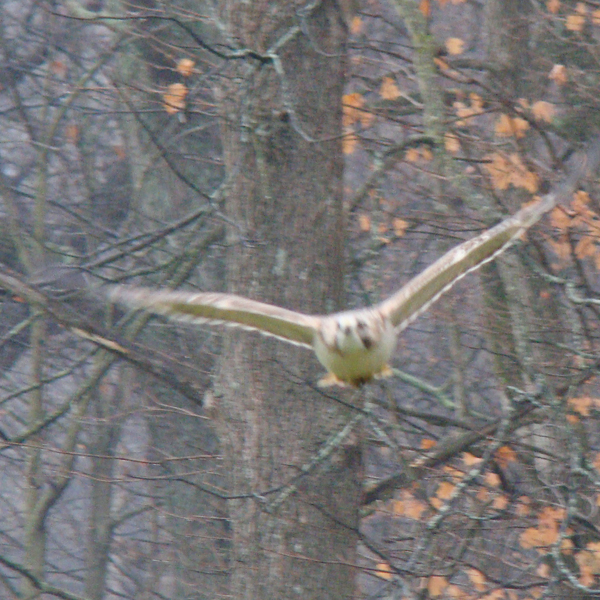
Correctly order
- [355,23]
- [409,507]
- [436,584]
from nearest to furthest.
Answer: [436,584]
[409,507]
[355,23]

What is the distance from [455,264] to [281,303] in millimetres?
1241

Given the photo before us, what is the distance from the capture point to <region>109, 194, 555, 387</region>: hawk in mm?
5215

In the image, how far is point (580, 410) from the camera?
6.53 metres

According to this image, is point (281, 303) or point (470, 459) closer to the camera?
point (281, 303)

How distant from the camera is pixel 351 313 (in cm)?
529

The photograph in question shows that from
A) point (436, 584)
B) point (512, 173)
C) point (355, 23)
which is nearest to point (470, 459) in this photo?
point (436, 584)

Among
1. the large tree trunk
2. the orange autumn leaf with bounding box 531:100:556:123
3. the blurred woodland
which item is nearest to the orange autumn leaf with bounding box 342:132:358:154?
the blurred woodland

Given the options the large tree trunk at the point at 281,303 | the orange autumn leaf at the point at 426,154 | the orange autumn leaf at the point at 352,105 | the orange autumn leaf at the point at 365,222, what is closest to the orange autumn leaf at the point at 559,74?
the orange autumn leaf at the point at 426,154

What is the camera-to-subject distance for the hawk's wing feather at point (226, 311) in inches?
211

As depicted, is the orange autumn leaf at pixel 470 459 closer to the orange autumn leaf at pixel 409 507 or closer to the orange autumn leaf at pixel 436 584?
the orange autumn leaf at pixel 409 507

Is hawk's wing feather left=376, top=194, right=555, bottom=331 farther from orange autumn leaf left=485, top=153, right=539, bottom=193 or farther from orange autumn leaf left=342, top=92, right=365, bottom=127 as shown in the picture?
orange autumn leaf left=342, top=92, right=365, bottom=127

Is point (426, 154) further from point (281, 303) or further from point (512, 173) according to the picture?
point (281, 303)

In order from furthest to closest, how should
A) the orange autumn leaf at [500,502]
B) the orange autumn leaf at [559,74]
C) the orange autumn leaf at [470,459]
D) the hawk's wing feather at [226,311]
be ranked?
the orange autumn leaf at [559,74] → the orange autumn leaf at [500,502] → the orange autumn leaf at [470,459] → the hawk's wing feather at [226,311]

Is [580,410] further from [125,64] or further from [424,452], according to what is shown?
[125,64]
